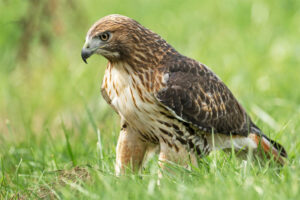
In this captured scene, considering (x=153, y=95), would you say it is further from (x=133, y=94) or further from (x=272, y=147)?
(x=272, y=147)

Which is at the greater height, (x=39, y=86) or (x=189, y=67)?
(x=189, y=67)

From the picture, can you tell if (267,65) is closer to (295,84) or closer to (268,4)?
(295,84)

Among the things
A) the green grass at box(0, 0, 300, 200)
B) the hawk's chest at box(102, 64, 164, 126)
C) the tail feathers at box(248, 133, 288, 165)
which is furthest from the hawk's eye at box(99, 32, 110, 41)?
the tail feathers at box(248, 133, 288, 165)

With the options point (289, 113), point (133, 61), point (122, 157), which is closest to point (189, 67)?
point (133, 61)

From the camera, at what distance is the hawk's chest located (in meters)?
4.53

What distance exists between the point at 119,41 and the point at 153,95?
0.47 meters

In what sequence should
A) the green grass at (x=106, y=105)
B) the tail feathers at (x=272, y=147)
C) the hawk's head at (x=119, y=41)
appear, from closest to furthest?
the green grass at (x=106, y=105)
the hawk's head at (x=119, y=41)
the tail feathers at (x=272, y=147)

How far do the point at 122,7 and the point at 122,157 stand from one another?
8.58 meters

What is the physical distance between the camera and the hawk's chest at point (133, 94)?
4.53 m

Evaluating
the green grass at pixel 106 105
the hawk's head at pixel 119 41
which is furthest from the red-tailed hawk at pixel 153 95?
the green grass at pixel 106 105

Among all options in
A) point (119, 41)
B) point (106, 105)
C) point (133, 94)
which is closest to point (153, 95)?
point (133, 94)

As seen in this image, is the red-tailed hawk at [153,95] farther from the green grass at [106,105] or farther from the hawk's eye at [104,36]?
the green grass at [106,105]

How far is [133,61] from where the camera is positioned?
15.2 feet

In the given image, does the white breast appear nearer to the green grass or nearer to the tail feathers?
the green grass
